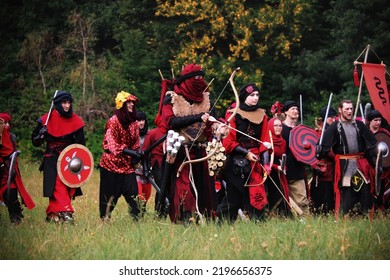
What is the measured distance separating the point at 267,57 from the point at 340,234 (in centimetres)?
1713

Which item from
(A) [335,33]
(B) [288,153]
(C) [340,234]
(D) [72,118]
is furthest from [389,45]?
(C) [340,234]

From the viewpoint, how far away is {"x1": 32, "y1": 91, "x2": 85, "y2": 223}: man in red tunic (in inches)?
439

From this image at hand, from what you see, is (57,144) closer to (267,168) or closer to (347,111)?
(267,168)

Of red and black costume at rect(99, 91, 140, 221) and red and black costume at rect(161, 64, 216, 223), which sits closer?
red and black costume at rect(161, 64, 216, 223)

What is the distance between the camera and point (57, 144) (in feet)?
37.1

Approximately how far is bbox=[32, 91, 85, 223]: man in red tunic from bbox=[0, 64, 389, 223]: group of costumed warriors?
0.01 metres

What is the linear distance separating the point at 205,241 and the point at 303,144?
368 cm

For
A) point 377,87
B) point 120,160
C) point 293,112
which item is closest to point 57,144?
point 120,160

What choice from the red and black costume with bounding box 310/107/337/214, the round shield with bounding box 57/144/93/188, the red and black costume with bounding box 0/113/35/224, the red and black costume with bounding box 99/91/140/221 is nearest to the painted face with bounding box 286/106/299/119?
the red and black costume with bounding box 310/107/337/214

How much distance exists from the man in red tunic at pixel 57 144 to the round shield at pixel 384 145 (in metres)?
3.76

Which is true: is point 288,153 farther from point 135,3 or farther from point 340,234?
point 135,3

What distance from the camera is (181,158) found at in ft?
32.5

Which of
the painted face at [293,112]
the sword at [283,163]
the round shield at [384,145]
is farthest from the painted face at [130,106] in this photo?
the round shield at [384,145]

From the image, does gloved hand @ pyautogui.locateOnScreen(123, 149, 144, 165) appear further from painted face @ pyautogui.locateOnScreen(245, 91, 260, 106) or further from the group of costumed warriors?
painted face @ pyautogui.locateOnScreen(245, 91, 260, 106)
